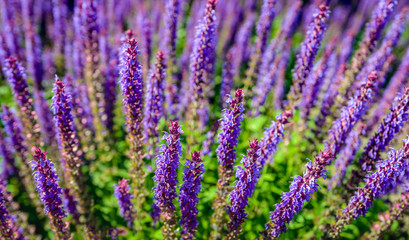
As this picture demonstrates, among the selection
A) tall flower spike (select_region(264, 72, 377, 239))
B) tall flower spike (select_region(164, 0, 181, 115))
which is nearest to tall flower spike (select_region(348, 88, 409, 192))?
tall flower spike (select_region(264, 72, 377, 239))

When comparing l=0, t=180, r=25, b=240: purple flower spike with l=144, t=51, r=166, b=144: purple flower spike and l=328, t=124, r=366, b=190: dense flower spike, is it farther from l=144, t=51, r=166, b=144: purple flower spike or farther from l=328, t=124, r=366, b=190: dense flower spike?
l=328, t=124, r=366, b=190: dense flower spike

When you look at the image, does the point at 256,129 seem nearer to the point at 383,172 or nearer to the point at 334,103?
the point at 334,103

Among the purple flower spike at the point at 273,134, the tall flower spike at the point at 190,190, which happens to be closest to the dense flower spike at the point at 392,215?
the purple flower spike at the point at 273,134

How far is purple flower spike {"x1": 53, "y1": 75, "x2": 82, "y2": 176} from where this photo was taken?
15.1 feet

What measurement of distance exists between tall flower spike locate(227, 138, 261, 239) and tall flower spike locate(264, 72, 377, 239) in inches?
18.4

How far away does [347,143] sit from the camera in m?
6.63

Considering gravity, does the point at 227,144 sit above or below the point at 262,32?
below

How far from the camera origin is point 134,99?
488 centimetres

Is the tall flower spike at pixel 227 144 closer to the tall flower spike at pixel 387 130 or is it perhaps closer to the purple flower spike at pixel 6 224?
the tall flower spike at pixel 387 130

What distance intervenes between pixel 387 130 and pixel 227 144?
2.75 meters

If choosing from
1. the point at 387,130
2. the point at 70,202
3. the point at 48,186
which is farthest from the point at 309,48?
the point at 70,202

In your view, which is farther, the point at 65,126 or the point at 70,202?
the point at 70,202

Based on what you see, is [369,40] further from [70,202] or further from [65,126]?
[70,202]

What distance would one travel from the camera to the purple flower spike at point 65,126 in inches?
181
